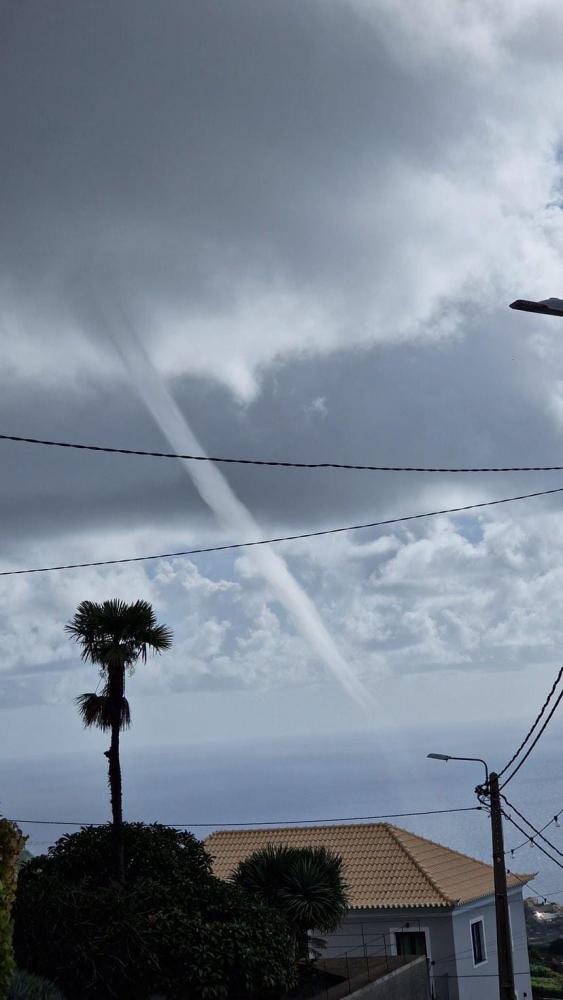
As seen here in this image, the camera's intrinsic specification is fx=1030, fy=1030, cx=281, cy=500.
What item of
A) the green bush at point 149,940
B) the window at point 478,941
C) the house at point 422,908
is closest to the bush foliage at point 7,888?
the green bush at point 149,940

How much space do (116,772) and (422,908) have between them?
49.9 feet

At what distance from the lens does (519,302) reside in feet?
37.9

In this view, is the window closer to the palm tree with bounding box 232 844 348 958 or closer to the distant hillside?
the palm tree with bounding box 232 844 348 958

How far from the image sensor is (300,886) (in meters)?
26.7

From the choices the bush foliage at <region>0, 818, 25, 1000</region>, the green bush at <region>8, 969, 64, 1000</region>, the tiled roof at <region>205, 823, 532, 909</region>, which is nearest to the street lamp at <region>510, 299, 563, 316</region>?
the bush foliage at <region>0, 818, 25, 1000</region>

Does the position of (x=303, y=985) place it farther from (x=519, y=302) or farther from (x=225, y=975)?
(x=519, y=302)

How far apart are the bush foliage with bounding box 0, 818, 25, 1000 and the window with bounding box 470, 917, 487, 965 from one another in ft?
80.5

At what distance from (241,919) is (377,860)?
668 inches

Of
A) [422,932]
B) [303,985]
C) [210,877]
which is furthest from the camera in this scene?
[422,932]

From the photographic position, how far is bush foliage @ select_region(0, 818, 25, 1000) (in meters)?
15.2

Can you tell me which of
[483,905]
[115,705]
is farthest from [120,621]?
[483,905]

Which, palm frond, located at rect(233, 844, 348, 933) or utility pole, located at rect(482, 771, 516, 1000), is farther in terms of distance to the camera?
palm frond, located at rect(233, 844, 348, 933)

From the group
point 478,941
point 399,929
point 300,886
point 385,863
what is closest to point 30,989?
point 300,886

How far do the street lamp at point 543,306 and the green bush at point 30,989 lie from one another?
573 inches
